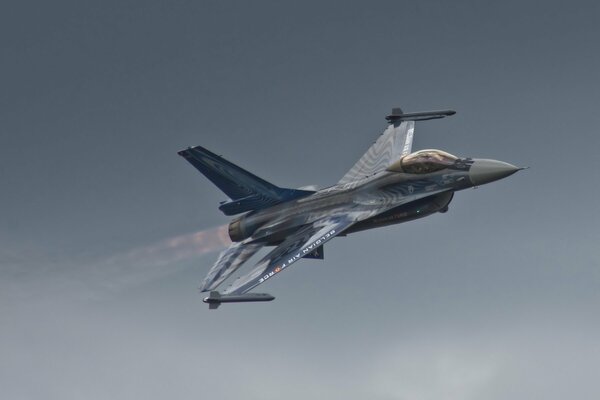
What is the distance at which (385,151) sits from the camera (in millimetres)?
66125

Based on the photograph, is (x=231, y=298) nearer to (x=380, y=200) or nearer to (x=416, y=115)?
(x=380, y=200)

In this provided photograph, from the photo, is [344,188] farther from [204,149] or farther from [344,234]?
[204,149]

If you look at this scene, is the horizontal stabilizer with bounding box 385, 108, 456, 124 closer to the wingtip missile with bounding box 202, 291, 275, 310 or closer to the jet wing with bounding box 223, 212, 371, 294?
the jet wing with bounding box 223, 212, 371, 294

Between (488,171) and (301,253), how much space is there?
30.6ft

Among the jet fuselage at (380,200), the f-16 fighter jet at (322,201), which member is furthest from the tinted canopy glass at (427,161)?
the jet fuselage at (380,200)

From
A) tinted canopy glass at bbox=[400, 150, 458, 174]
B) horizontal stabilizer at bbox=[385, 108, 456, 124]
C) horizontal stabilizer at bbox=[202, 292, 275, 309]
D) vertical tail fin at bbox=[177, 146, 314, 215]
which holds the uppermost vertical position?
horizontal stabilizer at bbox=[385, 108, 456, 124]

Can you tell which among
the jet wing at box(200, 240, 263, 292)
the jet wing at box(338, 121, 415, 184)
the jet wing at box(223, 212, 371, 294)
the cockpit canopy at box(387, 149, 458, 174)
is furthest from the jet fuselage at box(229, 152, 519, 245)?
the jet wing at box(338, 121, 415, 184)

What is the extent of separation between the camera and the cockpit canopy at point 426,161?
58.0m

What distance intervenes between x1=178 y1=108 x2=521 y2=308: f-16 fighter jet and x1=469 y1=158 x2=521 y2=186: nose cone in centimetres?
4

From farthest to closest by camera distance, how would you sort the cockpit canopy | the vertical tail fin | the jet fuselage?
the vertical tail fin → the cockpit canopy → the jet fuselage

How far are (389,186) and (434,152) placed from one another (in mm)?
2691

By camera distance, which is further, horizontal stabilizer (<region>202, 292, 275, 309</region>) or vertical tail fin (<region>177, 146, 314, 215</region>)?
vertical tail fin (<region>177, 146, 314, 215</region>)

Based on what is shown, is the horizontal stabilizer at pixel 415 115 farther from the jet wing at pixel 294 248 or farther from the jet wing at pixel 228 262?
the jet wing at pixel 228 262

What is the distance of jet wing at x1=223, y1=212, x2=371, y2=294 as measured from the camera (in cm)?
5759
